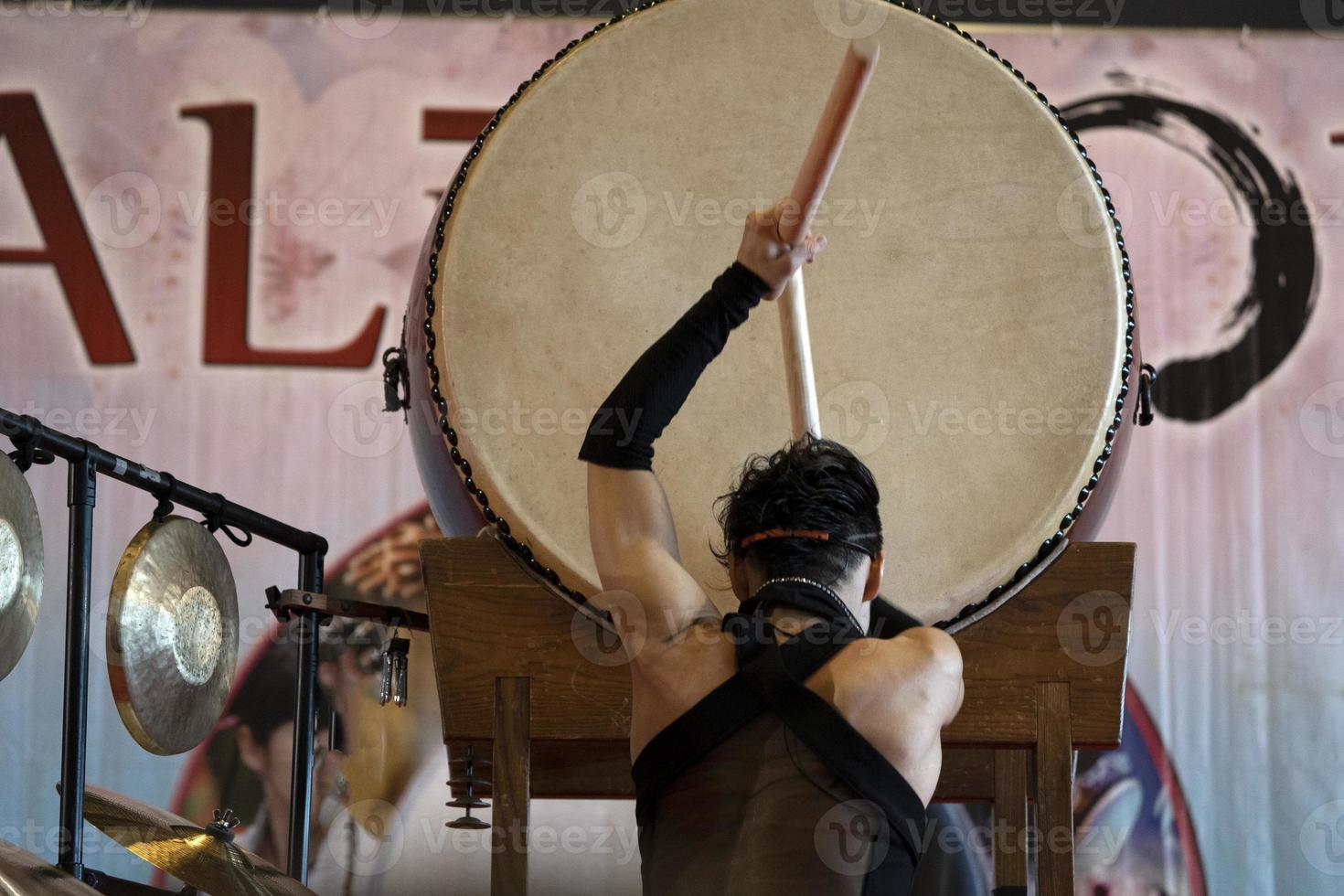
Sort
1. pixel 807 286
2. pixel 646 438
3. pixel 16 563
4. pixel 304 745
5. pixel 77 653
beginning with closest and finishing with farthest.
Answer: pixel 646 438 → pixel 807 286 → pixel 77 653 → pixel 16 563 → pixel 304 745

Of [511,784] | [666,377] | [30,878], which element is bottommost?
[30,878]

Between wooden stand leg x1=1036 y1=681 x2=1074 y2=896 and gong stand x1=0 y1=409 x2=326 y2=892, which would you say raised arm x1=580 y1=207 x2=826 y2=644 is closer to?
wooden stand leg x1=1036 y1=681 x2=1074 y2=896

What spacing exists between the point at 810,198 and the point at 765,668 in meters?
0.43

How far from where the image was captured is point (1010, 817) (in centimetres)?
229

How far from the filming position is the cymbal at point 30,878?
161 cm

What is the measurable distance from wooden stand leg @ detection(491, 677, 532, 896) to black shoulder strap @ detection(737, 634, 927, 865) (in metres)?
0.44

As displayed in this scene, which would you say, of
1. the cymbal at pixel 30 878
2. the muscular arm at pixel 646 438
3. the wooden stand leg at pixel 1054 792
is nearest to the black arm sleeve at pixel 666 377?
the muscular arm at pixel 646 438

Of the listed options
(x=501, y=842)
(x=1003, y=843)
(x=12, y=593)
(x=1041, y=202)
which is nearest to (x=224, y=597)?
(x=12, y=593)

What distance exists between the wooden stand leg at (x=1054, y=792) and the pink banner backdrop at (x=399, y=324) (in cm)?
178

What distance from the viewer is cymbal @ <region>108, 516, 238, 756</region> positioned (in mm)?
2271

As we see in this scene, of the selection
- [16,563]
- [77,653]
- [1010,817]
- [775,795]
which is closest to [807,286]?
[775,795]

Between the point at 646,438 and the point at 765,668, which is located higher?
the point at 646,438

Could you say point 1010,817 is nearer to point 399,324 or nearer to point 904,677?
point 904,677

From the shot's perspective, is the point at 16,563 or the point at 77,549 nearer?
the point at 77,549
